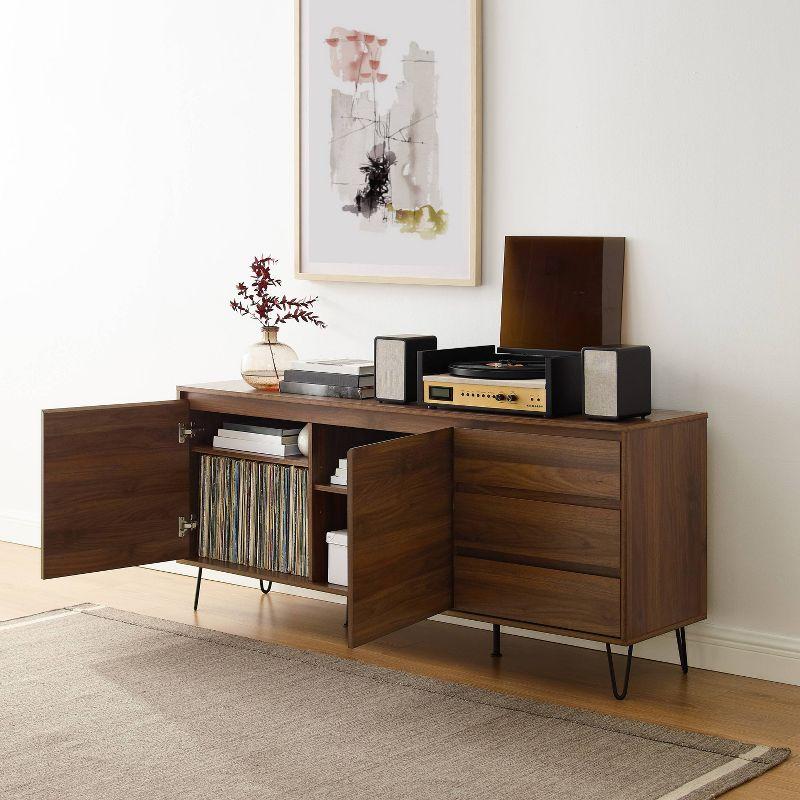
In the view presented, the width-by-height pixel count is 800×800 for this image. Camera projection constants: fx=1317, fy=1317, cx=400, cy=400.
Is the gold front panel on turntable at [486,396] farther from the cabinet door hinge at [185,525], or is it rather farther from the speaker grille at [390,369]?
the cabinet door hinge at [185,525]

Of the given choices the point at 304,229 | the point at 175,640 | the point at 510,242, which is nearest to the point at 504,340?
the point at 510,242

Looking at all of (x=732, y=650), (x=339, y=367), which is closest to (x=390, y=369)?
(x=339, y=367)

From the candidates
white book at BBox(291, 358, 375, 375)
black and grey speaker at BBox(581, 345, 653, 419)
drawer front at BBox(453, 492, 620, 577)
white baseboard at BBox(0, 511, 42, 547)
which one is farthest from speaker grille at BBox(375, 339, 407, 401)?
white baseboard at BBox(0, 511, 42, 547)

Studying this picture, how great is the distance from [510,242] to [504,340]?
0.29 metres

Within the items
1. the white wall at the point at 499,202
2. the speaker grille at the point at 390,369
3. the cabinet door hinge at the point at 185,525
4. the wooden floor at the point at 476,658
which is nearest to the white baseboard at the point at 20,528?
the white wall at the point at 499,202

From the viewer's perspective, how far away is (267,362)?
406 cm

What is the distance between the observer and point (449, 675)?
3.55 metres

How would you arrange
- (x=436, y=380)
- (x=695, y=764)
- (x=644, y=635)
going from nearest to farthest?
(x=695, y=764) → (x=644, y=635) → (x=436, y=380)

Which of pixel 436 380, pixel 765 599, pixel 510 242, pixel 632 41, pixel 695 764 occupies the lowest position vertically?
pixel 695 764

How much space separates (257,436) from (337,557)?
0.47 m

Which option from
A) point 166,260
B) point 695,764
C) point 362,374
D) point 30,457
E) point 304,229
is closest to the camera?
point 695,764

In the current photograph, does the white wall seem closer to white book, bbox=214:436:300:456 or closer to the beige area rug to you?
white book, bbox=214:436:300:456

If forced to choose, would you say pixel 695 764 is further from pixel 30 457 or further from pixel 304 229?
pixel 30 457

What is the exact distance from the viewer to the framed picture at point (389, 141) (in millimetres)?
3938
